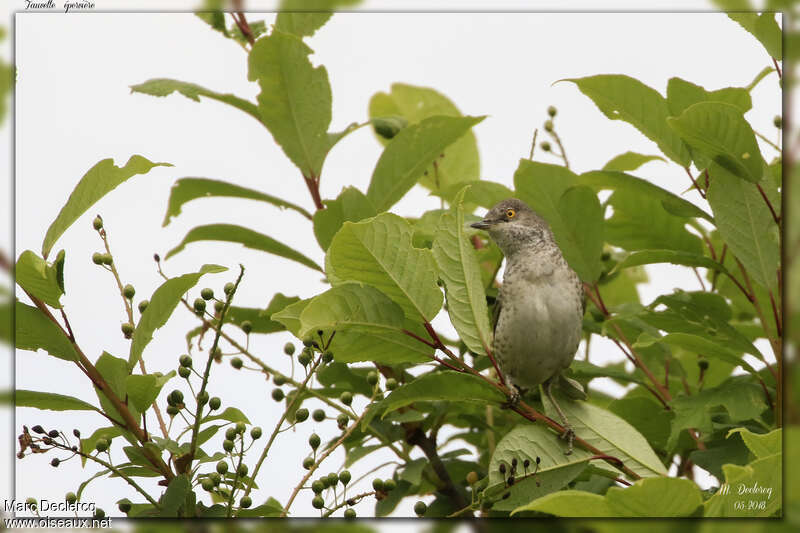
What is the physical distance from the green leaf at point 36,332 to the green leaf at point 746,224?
8.64 feet

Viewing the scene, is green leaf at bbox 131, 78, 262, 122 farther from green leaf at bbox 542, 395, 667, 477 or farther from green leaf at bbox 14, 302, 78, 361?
green leaf at bbox 542, 395, 667, 477

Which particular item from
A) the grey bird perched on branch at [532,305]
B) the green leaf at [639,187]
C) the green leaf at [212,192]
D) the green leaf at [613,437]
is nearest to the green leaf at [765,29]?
the green leaf at [639,187]

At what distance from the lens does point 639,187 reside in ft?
13.3

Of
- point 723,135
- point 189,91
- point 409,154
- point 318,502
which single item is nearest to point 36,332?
point 318,502

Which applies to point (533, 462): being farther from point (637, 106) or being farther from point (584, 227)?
point (637, 106)

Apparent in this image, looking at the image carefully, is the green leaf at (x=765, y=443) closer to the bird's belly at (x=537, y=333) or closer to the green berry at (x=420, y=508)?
the green berry at (x=420, y=508)

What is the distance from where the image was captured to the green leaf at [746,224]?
3.65 meters

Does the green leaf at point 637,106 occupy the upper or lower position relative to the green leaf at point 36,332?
upper

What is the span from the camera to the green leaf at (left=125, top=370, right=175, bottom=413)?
307 cm

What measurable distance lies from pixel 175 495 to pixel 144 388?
1.30 ft

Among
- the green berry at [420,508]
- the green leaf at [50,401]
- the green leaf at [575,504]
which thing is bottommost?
the green berry at [420,508]

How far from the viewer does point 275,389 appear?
341 cm

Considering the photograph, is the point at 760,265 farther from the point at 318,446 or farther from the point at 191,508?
the point at 191,508

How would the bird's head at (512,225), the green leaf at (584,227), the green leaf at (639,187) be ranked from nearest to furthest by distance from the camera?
the green leaf at (639,187) → the green leaf at (584,227) → the bird's head at (512,225)
